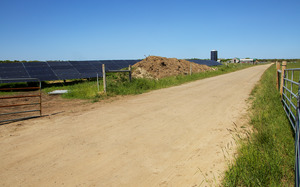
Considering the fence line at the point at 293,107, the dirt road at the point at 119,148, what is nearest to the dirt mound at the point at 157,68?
the dirt road at the point at 119,148

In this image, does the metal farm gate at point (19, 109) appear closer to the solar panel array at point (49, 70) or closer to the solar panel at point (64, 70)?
the solar panel array at point (49, 70)

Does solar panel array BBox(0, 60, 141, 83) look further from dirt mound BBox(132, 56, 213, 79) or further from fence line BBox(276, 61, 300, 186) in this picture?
fence line BBox(276, 61, 300, 186)

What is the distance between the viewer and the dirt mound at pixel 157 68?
20.5m

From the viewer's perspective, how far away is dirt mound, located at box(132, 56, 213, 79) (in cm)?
2047

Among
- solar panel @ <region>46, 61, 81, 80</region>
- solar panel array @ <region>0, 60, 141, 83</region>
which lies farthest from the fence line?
solar panel @ <region>46, 61, 81, 80</region>

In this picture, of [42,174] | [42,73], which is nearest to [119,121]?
[42,174]

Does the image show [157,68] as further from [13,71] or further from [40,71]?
[13,71]

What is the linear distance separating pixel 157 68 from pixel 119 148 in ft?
60.3

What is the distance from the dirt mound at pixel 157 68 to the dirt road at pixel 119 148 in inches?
508

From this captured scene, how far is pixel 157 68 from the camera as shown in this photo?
22609mm

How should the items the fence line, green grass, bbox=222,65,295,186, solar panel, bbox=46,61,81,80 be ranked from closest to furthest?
the fence line
green grass, bbox=222,65,295,186
solar panel, bbox=46,61,81,80

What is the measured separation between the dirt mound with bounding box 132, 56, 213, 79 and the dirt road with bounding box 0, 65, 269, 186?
1290cm

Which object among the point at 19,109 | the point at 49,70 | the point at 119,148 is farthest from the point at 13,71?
the point at 119,148

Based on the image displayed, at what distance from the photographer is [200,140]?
5.09 m
